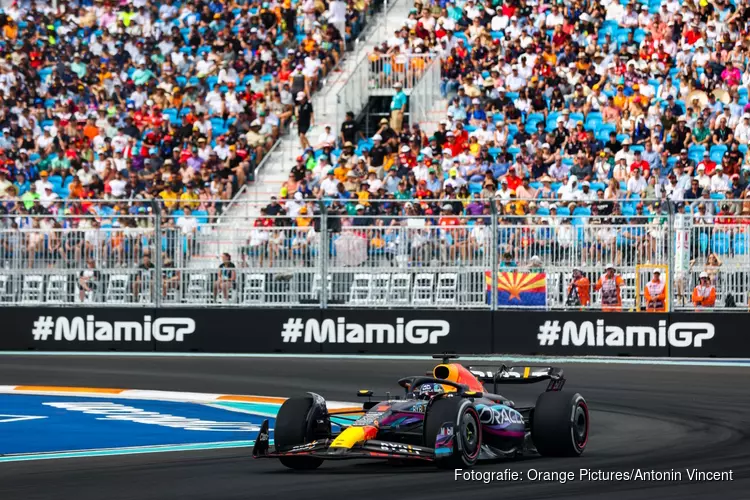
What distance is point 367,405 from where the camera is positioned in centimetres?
1144

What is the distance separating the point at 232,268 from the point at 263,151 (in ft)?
25.6

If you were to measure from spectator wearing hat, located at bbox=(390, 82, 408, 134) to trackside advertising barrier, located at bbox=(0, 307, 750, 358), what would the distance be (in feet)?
23.7

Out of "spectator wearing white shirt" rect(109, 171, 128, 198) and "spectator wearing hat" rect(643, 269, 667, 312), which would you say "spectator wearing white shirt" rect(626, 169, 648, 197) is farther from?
"spectator wearing white shirt" rect(109, 171, 128, 198)

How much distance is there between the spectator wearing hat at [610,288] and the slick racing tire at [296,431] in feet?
43.9

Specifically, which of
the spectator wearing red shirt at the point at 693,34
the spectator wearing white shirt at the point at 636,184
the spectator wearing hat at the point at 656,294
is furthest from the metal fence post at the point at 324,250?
the spectator wearing red shirt at the point at 693,34

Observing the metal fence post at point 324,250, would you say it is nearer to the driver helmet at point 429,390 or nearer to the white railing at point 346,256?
the white railing at point 346,256

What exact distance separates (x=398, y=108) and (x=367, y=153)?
1888 millimetres

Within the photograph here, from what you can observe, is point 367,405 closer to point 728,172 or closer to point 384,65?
point 728,172

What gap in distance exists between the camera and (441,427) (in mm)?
10422

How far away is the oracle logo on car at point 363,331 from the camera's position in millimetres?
24969

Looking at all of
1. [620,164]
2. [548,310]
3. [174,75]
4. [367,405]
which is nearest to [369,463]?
[367,405]

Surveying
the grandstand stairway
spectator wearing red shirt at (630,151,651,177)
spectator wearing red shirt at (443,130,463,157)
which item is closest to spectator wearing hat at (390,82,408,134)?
the grandstand stairway

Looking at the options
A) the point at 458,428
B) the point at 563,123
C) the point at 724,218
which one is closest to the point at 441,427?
the point at 458,428

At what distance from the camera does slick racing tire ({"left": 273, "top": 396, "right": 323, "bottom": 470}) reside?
1088cm
